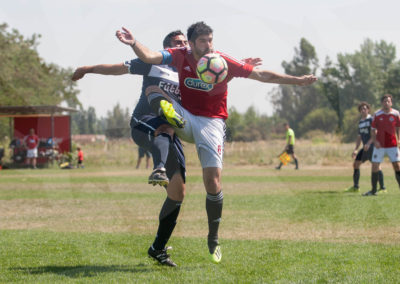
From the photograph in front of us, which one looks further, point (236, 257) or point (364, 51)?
point (364, 51)

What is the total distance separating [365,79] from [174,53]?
43.7 m

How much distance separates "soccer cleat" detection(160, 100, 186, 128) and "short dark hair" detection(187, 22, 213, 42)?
0.73 m

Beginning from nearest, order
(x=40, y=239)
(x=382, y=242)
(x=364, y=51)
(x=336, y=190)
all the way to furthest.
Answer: (x=382, y=242)
(x=40, y=239)
(x=336, y=190)
(x=364, y=51)

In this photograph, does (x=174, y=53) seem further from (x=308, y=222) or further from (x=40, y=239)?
(x=308, y=222)

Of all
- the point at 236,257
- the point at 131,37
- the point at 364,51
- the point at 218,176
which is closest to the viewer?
the point at 131,37

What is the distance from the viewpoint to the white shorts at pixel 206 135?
536 cm

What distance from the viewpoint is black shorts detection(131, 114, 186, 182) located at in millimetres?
5840

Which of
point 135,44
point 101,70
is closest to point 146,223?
point 101,70

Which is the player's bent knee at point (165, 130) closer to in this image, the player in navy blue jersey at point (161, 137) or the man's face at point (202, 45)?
the player in navy blue jersey at point (161, 137)

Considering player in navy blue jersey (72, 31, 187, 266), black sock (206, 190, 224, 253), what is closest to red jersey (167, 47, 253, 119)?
player in navy blue jersey (72, 31, 187, 266)

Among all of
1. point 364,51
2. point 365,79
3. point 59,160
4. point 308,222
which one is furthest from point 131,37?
point 364,51

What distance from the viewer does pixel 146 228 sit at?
8.27 meters

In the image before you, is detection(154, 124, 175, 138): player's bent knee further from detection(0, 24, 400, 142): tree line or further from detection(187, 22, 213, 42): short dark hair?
detection(0, 24, 400, 142): tree line

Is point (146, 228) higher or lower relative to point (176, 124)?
lower
